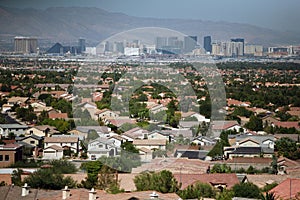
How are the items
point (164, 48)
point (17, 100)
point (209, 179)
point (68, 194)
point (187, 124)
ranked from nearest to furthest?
point (68, 194), point (209, 179), point (187, 124), point (17, 100), point (164, 48)

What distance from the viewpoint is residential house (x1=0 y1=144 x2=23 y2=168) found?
25.3 ft

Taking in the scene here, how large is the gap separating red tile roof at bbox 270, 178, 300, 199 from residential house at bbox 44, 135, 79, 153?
4.15m

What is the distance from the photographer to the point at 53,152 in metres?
8.98

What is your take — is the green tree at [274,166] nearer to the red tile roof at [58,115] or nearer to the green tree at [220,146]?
the green tree at [220,146]

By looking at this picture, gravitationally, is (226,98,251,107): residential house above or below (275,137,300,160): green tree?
above

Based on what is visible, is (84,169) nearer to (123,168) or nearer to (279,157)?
(123,168)

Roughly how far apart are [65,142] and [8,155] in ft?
4.67

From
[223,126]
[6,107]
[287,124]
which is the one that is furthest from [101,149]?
[6,107]

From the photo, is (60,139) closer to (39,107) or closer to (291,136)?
(291,136)

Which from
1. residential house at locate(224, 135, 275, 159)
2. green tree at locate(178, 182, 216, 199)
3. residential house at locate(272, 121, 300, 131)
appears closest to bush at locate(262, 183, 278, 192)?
green tree at locate(178, 182, 216, 199)

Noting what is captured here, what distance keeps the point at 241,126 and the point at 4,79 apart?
45.4 feet

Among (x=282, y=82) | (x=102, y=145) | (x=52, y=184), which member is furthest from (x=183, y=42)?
(x=52, y=184)

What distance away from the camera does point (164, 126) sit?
1066 cm

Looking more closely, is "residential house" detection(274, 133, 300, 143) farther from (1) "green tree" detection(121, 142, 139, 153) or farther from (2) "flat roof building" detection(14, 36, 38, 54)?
(2) "flat roof building" detection(14, 36, 38, 54)
